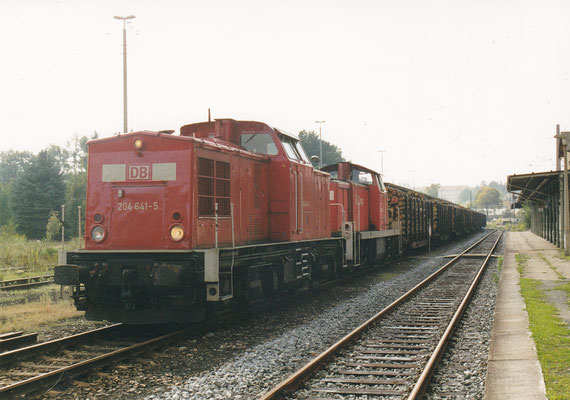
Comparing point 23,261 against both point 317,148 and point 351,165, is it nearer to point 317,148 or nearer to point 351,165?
point 351,165

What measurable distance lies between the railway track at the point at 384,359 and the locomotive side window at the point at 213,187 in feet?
9.32

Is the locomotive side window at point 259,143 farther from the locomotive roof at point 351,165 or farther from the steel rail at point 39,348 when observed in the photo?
the locomotive roof at point 351,165

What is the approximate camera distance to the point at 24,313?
1016cm

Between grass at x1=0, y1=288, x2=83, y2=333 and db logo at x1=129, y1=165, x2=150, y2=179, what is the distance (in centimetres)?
301

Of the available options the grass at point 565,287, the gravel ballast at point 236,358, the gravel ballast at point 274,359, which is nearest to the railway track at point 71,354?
the gravel ballast at point 236,358

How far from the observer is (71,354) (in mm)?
7023

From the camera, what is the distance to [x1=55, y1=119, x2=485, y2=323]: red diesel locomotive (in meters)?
7.75

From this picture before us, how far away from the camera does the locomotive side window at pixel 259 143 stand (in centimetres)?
1028

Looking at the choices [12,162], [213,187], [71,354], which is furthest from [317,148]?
[12,162]

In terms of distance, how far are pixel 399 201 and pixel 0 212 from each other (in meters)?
53.8

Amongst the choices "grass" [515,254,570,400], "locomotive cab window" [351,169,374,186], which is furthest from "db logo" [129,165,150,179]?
"locomotive cab window" [351,169,374,186]

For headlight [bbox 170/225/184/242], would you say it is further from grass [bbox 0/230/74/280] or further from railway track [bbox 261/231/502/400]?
grass [bbox 0/230/74/280]

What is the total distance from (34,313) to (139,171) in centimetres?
379

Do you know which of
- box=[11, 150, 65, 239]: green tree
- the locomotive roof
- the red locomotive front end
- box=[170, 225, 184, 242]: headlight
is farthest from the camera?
box=[11, 150, 65, 239]: green tree
